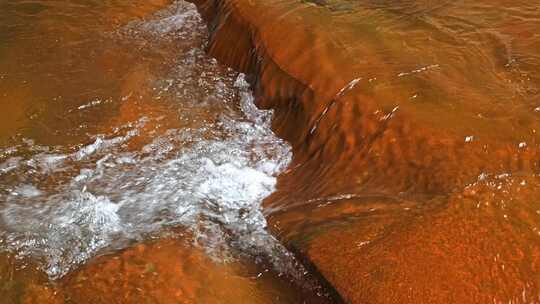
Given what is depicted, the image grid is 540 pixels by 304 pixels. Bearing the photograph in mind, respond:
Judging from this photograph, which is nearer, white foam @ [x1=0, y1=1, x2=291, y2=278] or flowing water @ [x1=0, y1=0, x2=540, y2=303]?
flowing water @ [x1=0, y1=0, x2=540, y2=303]

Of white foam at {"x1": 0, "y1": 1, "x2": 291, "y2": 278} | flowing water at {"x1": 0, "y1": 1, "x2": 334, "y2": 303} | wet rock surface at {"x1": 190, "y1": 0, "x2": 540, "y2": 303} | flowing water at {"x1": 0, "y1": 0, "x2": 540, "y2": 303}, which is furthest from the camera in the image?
white foam at {"x1": 0, "y1": 1, "x2": 291, "y2": 278}

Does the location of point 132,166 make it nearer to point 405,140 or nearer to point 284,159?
point 284,159

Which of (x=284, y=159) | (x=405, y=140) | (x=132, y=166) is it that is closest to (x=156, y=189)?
(x=132, y=166)

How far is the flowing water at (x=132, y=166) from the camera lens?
3.15 metres

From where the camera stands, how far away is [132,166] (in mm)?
4172

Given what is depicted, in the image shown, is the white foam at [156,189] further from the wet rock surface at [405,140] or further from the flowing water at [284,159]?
the wet rock surface at [405,140]

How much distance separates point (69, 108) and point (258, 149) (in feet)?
5.53

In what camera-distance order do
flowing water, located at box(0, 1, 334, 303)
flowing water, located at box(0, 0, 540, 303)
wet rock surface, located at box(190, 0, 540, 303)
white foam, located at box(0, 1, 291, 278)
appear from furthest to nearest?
white foam, located at box(0, 1, 291, 278)
flowing water, located at box(0, 1, 334, 303)
flowing water, located at box(0, 0, 540, 303)
wet rock surface, located at box(190, 0, 540, 303)

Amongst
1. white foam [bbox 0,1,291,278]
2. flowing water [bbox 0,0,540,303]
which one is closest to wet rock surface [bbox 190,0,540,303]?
flowing water [bbox 0,0,540,303]

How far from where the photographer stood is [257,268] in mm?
3189

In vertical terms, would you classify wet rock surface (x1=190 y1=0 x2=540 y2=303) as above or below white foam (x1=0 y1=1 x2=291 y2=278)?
above

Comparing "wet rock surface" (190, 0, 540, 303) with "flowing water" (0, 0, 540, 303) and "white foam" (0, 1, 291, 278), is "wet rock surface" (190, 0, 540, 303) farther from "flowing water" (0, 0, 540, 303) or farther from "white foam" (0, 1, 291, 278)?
"white foam" (0, 1, 291, 278)

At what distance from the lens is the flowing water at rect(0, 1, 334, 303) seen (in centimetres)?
315

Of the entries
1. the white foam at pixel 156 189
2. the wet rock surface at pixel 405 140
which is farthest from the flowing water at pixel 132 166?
the wet rock surface at pixel 405 140
